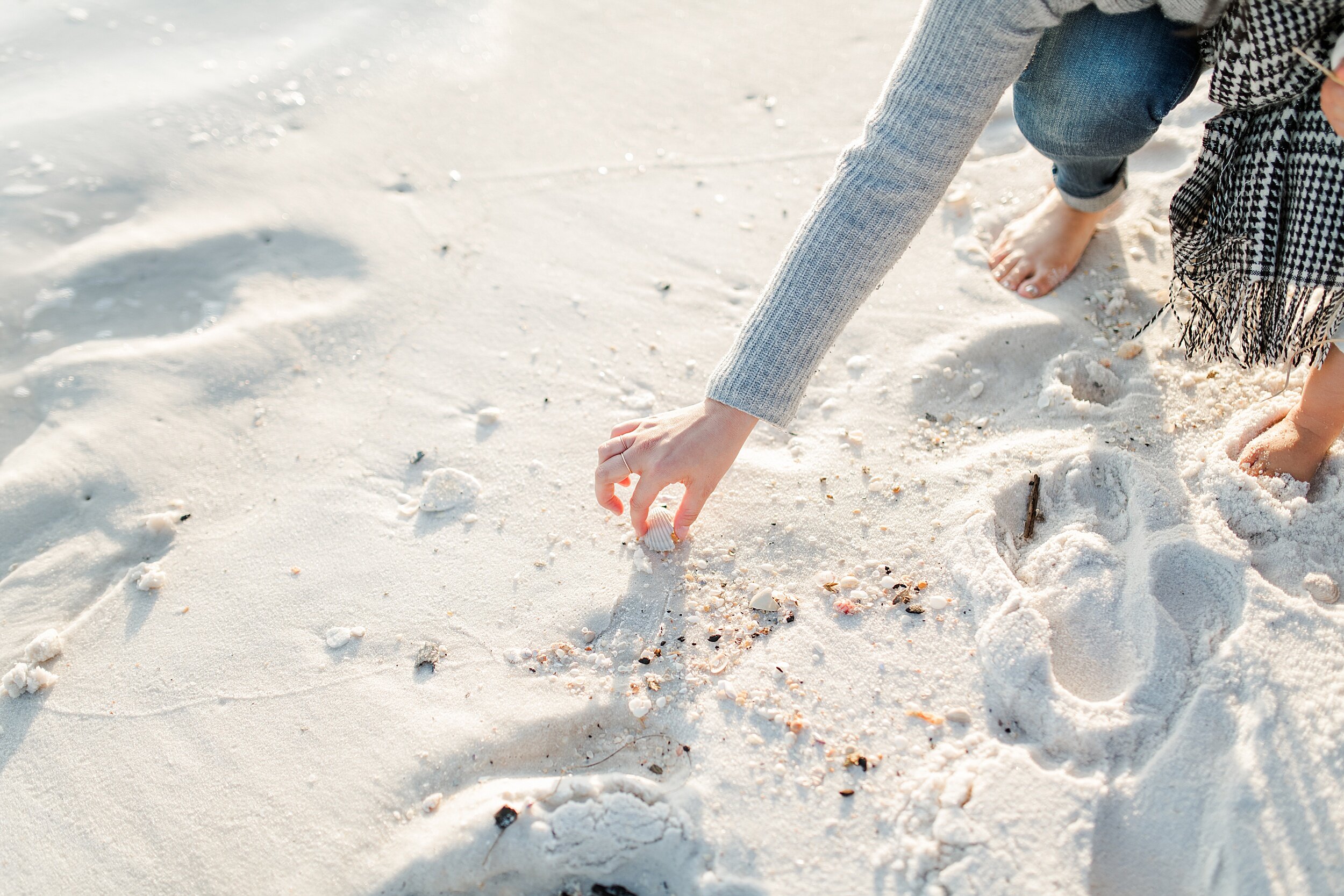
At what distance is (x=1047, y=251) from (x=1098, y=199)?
142 millimetres

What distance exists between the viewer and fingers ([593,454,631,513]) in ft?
4.57

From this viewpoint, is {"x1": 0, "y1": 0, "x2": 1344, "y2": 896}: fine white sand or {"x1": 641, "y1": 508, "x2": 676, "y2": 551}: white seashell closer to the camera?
{"x1": 0, "y1": 0, "x2": 1344, "y2": 896}: fine white sand

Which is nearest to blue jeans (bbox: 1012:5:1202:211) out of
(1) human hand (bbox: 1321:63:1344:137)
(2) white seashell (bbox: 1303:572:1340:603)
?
(1) human hand (bbox: 1321:63:1344:137)

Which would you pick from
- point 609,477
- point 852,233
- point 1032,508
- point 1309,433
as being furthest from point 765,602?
point 1309,433

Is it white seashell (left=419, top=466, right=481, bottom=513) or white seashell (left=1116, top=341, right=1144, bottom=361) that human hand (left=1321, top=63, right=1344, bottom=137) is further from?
white seashell (left=419, top=466, right=481, bottom=513)

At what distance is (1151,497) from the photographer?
1.43 meters

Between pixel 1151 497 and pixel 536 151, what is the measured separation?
1731mm

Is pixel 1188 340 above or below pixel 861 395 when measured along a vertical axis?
above

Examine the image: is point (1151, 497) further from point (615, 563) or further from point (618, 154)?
point (618, 154)

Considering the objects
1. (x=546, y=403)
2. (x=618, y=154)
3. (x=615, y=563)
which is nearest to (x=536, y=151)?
(x=618, y=154)

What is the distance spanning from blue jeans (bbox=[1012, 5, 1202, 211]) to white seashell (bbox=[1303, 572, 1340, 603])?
32.8 inches

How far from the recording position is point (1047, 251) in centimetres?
189

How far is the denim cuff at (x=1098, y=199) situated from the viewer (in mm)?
1852

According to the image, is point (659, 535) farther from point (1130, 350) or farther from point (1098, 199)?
point (1098, 199)
